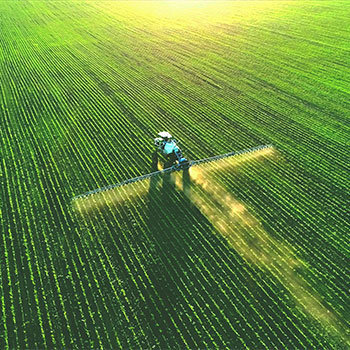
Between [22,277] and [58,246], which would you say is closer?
[22,277]

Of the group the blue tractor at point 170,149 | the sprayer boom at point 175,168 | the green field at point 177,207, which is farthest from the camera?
the blue tractor at point 170,149

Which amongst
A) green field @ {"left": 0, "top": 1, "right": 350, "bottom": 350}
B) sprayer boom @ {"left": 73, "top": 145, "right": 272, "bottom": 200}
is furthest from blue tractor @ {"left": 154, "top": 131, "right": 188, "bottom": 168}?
green field @ {"left": 0, "top": 1, "right": 350, "bottom": 350}

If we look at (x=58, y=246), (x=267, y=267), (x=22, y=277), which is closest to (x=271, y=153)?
(x=267, y=267)

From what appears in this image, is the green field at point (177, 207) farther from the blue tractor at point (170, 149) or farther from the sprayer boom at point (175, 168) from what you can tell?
the blue tractor at point (170, 149)

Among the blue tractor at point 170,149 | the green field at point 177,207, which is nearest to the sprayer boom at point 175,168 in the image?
the blue tractor at point 170,149

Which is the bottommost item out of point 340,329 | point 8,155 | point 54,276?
point 340,329

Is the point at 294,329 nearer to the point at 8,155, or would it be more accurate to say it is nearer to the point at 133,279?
the point at 133,279

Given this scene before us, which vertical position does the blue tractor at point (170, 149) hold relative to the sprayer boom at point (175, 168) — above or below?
above

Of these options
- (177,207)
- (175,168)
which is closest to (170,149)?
(175,168)

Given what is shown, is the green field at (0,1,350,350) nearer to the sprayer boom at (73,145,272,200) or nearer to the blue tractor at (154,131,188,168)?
the sprayer boom at (73,145,272,200)
